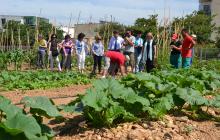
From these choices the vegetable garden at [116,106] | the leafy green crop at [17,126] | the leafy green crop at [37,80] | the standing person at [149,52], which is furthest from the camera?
the standing person at [149,52]

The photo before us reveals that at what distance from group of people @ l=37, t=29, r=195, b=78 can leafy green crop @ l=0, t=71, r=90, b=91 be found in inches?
41.8

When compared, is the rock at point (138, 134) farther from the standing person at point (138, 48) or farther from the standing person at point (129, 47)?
the standing person at point (138, 48)

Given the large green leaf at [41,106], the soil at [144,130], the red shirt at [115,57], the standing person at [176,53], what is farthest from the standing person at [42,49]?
the large green leaf at [41,106]

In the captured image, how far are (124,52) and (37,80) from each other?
3959mm

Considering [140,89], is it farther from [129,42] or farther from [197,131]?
[129,42]

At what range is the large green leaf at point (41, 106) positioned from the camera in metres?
4.91

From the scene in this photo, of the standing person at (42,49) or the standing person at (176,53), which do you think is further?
the standing person at (42,49)

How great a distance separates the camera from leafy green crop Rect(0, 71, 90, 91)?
12989mm

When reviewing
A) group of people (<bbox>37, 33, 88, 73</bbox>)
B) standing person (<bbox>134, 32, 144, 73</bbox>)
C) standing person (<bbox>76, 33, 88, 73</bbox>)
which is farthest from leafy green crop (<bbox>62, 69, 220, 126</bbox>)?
group of people (<bbox>37, 33, 88, 73</bbox>)

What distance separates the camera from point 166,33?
2200 cm

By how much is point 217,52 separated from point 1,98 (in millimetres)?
34067

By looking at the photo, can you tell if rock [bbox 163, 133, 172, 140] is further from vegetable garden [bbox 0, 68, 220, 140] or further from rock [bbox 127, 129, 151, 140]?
vegetable garden [bbox 0, 68, 220, 140]

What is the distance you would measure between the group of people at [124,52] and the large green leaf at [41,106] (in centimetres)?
924

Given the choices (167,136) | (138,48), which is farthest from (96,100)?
(138,48)
